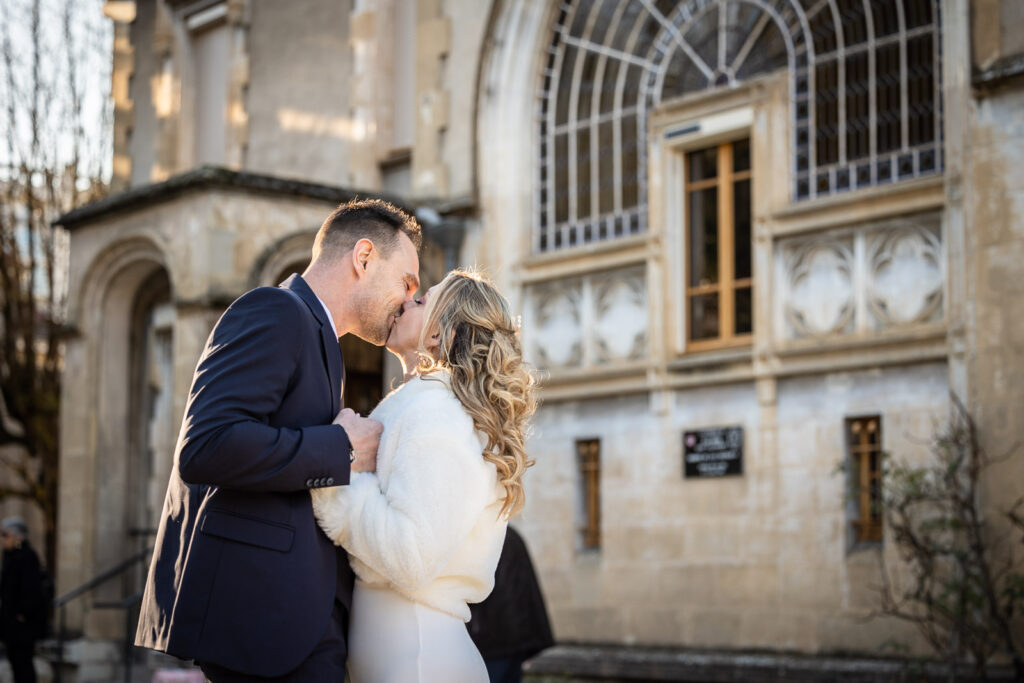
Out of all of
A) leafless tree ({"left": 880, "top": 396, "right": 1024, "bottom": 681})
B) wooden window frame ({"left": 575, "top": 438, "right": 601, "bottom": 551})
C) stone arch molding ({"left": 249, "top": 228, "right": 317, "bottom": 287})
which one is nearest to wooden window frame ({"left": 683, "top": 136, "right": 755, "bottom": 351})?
wooden window frame ({"left": 575, "top": 438, "right": 601, "bottom": 551})

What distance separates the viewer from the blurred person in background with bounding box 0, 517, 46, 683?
12.5 metres

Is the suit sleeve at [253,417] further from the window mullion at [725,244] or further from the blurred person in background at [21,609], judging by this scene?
the blurred person in background at [21,609]

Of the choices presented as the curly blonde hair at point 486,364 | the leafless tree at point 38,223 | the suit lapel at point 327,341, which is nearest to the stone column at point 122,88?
the leafless tree at point 38,223

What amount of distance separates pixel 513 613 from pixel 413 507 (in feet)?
15.6

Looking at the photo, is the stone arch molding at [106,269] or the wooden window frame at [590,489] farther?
the stone arch molding at [106,269]

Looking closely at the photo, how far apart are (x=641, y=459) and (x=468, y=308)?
352 inches

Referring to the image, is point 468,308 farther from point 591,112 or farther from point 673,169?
point 591,112

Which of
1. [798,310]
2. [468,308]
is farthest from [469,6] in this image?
[468,308]

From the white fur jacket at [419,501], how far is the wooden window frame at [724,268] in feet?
27.7

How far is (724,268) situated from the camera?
40.7ft

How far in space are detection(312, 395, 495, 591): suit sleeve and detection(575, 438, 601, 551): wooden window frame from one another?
9.40m

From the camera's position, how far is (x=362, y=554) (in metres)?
3.73

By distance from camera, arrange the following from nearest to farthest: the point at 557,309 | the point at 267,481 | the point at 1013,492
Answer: the point at 267,481 → the point at 1013,492 → the point at 557,309

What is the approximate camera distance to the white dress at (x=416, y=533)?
3711 mm
